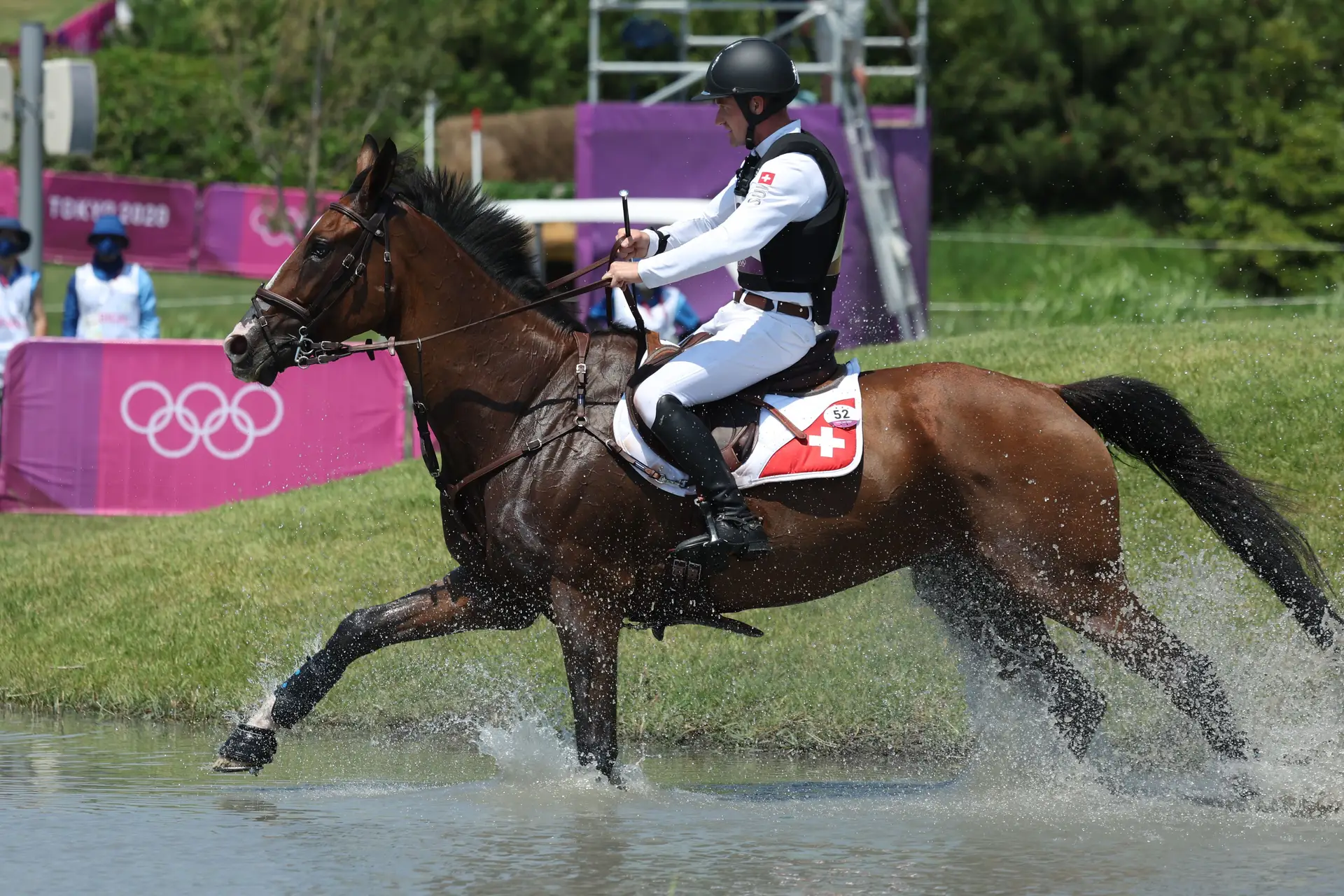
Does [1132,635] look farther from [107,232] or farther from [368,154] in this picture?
[107,232]

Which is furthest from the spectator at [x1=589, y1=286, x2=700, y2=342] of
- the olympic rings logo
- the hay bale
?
the hay bale

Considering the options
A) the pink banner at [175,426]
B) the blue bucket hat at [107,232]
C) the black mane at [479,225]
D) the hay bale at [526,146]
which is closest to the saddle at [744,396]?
the black mane at [479,225]

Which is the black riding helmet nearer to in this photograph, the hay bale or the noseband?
the noseband

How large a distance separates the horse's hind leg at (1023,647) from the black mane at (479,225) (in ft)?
5.72

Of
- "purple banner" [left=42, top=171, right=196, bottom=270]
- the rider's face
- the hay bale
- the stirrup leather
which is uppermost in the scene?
the hay bale

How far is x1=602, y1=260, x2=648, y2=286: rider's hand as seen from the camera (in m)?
6.40

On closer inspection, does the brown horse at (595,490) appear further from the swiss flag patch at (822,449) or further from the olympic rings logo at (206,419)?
the olympic rings logo at (206,419)

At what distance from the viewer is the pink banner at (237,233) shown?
3019cm

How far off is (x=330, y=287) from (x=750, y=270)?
1.49 meters

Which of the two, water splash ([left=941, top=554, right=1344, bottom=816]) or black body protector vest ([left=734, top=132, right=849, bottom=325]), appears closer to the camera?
black body protector vest ([left=734, top=132, right=849, bottom=325])

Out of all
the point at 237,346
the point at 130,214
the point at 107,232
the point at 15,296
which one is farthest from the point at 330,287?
the point at 130,214

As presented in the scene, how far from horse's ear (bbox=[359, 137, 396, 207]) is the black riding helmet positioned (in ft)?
3.64

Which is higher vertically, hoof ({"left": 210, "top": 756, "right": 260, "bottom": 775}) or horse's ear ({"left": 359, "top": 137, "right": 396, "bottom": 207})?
horse's ear ({"left": 359, "top": 137, "right": 396, "bottom": 207})

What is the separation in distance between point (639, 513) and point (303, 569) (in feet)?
13.4
